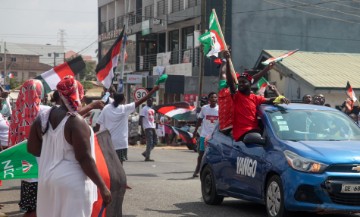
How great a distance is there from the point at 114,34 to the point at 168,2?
476 inches

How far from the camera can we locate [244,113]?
397 inches

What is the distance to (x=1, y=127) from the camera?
10.7 m

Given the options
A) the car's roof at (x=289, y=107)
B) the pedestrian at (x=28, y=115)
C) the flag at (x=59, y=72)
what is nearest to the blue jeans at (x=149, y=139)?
the flag at (x=59, y=72)

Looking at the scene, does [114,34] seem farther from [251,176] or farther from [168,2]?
[251,176]

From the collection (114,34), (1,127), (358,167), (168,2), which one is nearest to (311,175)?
(358,167)

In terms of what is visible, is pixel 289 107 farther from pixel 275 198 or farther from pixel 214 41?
pixel 214 41

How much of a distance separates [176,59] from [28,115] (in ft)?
118

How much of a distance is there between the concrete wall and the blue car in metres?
28.0

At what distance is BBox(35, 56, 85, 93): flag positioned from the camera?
1152cm

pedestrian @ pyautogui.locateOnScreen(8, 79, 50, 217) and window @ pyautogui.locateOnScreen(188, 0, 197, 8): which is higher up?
window @ pyautogui.locateOnScreen(188, 0, 197, 8)

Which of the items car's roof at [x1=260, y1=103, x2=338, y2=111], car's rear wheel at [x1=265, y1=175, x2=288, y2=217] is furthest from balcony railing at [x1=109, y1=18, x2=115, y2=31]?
car's rear wheel at [x1=265, y1=175, x2=288, y2=217]

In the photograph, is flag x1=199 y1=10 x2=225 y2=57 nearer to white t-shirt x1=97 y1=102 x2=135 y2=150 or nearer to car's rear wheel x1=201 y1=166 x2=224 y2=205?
white t-shirt x1=97 y1=102 x2=135 y2=150

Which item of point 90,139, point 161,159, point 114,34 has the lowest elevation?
point 161,159

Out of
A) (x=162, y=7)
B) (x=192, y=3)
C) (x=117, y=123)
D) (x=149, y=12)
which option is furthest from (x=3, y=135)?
(x=149, y=12)
